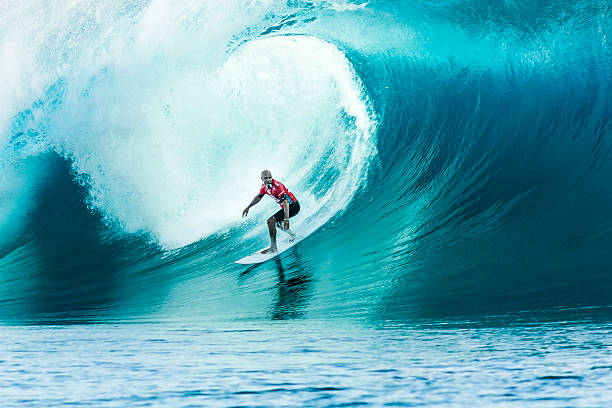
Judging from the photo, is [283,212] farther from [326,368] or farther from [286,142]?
[286,142]

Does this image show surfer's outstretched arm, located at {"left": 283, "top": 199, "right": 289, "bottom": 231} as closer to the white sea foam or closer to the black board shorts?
the black board shorts

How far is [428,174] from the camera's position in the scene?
8.45 m

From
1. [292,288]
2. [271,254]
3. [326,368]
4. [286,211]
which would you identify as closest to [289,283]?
[292,288]

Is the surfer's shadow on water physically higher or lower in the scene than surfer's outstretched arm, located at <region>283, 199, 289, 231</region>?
lower

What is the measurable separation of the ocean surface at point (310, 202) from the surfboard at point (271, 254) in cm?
14

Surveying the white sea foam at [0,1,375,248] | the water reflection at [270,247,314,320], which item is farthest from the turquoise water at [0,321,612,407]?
the white sea foam at [0,1,375,248]

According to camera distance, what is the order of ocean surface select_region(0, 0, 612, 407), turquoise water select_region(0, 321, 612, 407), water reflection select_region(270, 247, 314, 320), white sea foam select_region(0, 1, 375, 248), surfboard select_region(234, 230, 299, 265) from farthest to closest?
white sea foam select_region(0, 1, 375, 248) → surfboard select_region(234, 230, 299, 265) → water reflection select_region(270, 247, 314, 320) → ocean surface select_region(0, 0, 612, 407) → turquoise water select_region(0, 321, 612, 407)

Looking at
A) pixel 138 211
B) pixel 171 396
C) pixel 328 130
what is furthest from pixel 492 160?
pixel 171 396

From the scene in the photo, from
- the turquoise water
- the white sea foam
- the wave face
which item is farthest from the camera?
the white sea foam

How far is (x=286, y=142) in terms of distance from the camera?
427 inches

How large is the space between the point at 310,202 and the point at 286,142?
7.63 ft

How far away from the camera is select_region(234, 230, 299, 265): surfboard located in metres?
6.75

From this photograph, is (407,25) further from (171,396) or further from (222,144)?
(171,396)

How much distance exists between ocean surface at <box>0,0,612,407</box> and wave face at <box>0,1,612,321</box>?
4 cm
